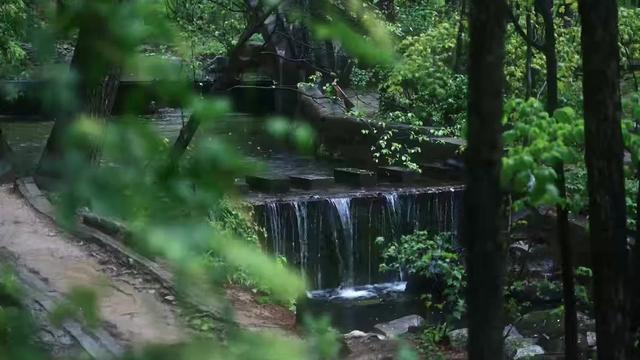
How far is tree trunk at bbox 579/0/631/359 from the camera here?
13.0 ft

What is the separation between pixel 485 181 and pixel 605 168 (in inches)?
99.3

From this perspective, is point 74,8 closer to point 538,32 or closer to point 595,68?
point 595,68

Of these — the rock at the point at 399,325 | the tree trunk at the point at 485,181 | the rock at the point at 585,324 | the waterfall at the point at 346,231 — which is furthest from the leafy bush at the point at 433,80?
the tree trunk at the point at 485,181

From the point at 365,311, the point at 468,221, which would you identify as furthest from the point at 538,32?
the point at 468,221

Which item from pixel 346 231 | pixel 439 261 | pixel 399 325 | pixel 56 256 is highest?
pixel 56 256

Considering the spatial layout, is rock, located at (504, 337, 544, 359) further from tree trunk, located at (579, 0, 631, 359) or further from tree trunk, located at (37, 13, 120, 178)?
tree trunk, located at (37, 13, 120, 178)

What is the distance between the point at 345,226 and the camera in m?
14.4

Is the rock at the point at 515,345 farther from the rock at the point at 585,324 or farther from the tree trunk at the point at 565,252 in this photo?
the tree trunk at the point at 565,252

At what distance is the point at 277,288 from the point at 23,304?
19.9 inches

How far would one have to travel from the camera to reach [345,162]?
746 inches

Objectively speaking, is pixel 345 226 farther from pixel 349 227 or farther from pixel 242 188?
pixel 242 188

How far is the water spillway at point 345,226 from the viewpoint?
13.9 metres

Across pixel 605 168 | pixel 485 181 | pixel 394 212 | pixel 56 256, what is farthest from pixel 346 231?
pixel 485 181

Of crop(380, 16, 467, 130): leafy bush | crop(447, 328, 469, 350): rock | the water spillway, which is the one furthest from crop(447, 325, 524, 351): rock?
the water spillway
